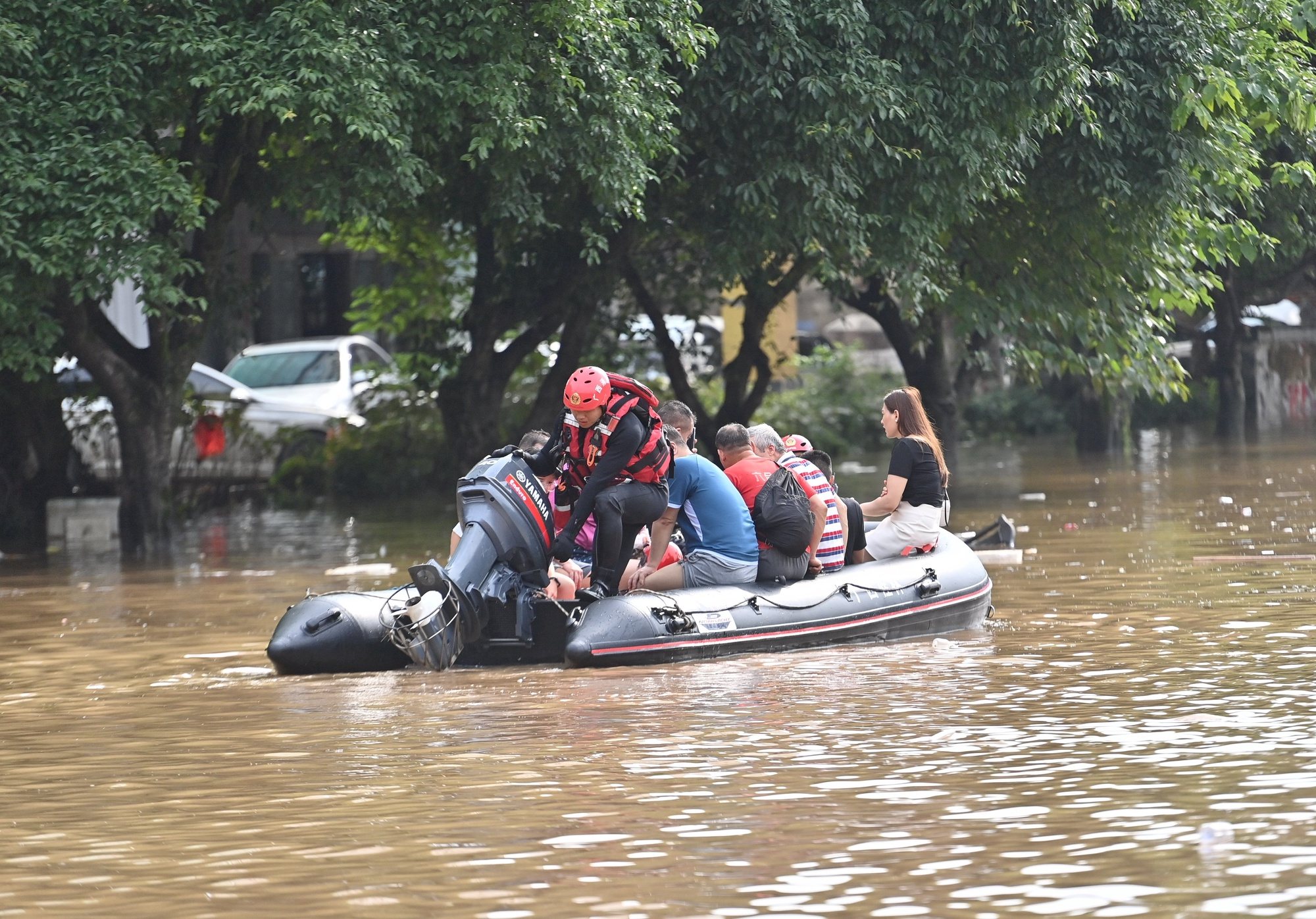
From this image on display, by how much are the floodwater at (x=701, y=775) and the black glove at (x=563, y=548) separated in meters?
0.62

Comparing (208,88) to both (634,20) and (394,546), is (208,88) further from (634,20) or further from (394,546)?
(394,546)

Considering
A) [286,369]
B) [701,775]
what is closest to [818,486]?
[701,775]

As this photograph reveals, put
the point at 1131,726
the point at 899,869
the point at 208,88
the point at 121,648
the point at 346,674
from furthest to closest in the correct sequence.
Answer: the point at 208,88 < the point at 121,648 < the point at 346,674 < the point at 1131,726 < the point at 899,869

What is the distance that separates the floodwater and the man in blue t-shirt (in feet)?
2.13

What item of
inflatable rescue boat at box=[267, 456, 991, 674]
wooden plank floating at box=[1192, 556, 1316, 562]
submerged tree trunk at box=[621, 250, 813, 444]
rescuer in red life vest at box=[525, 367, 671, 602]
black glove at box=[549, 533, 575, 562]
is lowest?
wooden plank floating at box=[1192, 556, 1316, 562]

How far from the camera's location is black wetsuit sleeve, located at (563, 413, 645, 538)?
10266 millimetres

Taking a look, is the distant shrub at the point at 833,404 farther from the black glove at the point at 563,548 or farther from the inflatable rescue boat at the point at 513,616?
the black glove at the point at 563,548

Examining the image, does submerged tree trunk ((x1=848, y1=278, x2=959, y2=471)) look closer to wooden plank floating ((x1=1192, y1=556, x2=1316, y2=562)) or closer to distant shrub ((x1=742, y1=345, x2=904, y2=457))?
distant shrub ((x1=742, y1=345, x2=904, y2=457))

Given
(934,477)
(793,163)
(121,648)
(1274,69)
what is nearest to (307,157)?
(793,163)

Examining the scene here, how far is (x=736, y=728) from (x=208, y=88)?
29.0ft

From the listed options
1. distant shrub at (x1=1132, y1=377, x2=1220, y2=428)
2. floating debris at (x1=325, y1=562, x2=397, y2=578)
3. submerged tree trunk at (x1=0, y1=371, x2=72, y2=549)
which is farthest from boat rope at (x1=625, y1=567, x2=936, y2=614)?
distant shrub at (x1=1132, y1=377, x2=1220, y2=428)

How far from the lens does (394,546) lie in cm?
1791

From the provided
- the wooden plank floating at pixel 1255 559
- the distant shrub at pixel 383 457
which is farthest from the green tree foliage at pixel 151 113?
the distant shrub at pixel 383 457

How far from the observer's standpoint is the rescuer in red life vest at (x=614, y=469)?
10.3 metres
